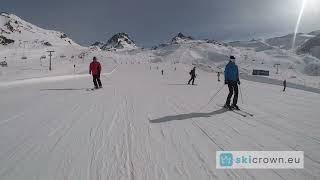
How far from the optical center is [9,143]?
23.9 feet

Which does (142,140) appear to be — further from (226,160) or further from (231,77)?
(231,77)

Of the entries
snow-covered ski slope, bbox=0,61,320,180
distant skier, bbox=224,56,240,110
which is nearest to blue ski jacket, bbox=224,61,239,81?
distant skier, bbox=224,56,240,110

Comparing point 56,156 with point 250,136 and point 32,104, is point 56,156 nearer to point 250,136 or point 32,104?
point 250,136

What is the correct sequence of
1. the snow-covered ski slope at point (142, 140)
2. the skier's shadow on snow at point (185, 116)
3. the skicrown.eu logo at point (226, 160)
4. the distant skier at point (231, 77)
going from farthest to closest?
1. the distant skier at point (231, 77)
2. the skier's shadow on snow at point (185, 116)
3. the skicrown.eu logo at point (226, 160)
4. the snow-covered ski slope at point (142, 140)

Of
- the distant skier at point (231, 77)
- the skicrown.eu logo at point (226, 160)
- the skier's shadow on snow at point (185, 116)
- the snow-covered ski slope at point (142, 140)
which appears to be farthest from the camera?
the distant skier at point (231, 77)

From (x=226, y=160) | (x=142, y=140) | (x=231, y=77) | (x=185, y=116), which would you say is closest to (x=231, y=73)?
(x=231, y=77)

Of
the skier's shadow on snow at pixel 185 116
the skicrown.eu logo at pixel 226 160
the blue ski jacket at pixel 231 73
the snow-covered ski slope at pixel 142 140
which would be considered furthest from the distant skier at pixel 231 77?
the skicrown.eu logo at pixel 226 160

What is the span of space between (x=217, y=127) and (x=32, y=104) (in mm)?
7700

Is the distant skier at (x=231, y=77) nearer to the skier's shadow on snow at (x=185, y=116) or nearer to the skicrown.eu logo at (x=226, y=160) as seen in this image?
the skier's shadow on snow at (x=185, y=116)

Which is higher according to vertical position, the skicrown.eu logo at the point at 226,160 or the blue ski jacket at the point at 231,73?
the blue ski jacket at the point at 231,73

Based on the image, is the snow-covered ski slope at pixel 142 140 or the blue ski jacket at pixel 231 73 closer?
the snow-covered ski slope at pixel 142 140

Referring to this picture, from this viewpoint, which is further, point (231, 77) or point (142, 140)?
point (231, 77)

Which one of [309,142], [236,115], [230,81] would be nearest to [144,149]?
[309,142]

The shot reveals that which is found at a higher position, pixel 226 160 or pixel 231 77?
pixel 231 77
